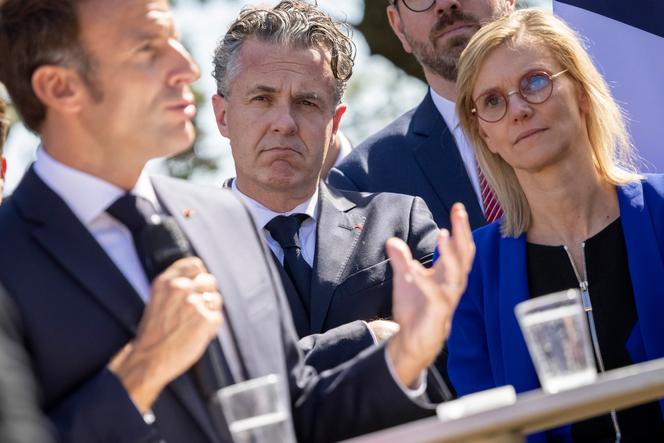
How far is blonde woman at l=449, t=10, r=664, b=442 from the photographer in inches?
167

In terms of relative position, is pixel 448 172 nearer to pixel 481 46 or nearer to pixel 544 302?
pixel 481 46

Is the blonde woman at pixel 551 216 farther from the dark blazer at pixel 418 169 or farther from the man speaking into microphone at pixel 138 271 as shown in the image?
the man speaking into microphone at pixel 138 271

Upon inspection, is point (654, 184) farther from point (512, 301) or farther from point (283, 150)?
point (283, 150)

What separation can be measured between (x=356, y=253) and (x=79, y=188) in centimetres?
188

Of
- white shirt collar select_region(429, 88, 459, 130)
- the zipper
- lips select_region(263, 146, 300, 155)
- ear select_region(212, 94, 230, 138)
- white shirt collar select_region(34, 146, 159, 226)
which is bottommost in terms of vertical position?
the zipper

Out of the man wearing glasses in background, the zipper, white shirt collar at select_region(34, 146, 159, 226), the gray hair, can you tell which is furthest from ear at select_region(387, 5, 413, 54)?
white shirt collar at select_region(34, 146, 159, 226)

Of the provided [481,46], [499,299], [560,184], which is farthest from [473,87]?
[499,299]

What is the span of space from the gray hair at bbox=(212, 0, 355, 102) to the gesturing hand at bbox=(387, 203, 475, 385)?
96.1 inches

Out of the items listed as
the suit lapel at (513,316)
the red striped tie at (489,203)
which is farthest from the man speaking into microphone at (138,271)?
the red striped tie at (489,203)

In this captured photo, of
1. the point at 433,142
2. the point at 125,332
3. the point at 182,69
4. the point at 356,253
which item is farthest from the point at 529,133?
the point at 125,332

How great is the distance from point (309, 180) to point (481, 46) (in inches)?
39.0

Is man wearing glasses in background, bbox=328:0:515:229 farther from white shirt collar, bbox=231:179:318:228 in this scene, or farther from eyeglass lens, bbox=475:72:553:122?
eyeglass lens, bbox=475:72:553:122

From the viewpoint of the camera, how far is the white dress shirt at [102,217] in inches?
122

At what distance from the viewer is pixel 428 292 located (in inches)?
117
